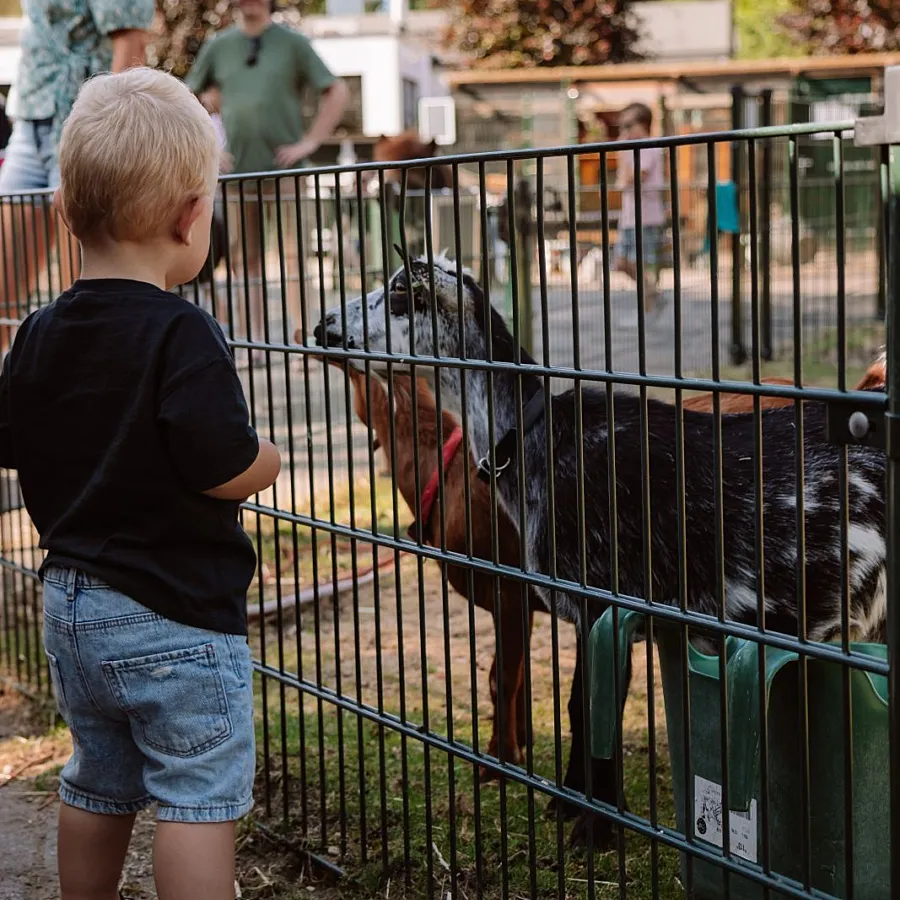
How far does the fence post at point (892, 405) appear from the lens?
175 centimetres

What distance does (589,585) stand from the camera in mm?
2980

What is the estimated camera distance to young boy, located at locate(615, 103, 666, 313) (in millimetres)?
9730

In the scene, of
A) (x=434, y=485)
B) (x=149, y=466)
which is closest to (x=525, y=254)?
(x=434, y=485)

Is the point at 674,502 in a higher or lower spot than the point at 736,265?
lower

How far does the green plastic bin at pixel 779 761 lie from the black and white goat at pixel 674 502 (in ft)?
1.06

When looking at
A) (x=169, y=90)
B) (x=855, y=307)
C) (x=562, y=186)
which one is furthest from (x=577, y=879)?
(x=855, y=307)

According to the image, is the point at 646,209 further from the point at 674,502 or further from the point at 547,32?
the point at 547,32

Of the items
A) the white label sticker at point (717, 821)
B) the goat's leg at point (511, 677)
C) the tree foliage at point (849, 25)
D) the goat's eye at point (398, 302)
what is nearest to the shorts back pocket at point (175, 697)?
the white label sticker at point (717, 821)

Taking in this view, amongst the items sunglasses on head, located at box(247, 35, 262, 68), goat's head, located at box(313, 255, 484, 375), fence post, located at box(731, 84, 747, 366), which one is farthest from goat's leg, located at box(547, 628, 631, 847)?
fence post, located at box(731, 84, 747, 366)

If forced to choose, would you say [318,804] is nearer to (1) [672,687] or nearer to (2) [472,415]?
(2) [472,415]

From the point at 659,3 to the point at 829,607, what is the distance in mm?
55878

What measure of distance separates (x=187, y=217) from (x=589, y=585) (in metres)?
1.24

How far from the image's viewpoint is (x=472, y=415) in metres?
3.40

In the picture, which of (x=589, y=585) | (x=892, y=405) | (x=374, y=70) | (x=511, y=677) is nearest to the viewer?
(x=892, y=405)
